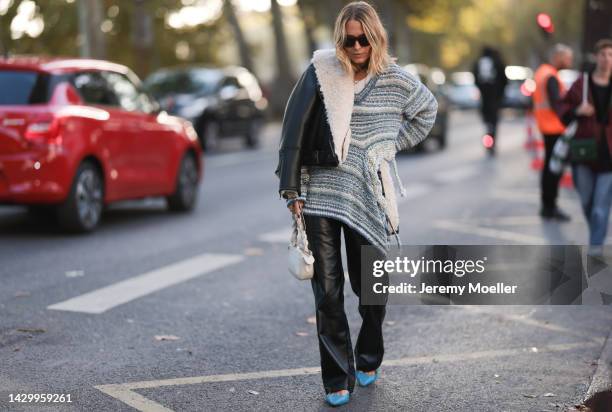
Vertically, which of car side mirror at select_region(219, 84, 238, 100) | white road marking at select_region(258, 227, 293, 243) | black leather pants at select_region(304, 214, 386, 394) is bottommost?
car side mirror at select_region(219, 84, 238, 100)

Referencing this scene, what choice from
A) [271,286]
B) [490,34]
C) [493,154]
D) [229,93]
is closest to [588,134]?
[271,286]

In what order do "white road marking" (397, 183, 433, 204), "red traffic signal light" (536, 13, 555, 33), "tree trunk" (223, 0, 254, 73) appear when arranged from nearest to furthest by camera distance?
"red traffic signal light" (536, 13, 555, 33), "white road marking" (397, 183, 433, 204), "tree trunk" (223, 0, 254, 73)

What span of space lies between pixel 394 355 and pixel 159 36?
36.5 metres

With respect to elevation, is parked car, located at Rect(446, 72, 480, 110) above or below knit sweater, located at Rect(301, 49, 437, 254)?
below

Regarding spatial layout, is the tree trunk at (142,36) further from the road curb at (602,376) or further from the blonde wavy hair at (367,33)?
the blonde wavy hair at (367,33)

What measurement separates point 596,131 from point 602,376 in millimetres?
3606

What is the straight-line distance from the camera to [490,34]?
99.3 m

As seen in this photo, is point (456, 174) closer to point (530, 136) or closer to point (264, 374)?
point (530, 136)

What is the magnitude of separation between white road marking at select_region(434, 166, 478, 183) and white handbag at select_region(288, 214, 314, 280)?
1221 centimetres

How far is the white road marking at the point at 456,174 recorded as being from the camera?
17.5 meters

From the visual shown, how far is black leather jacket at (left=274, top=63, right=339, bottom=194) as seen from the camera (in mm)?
5062

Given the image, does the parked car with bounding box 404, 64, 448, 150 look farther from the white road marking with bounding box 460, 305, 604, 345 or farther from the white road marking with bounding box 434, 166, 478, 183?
the white road marking with bounding box 460, 305, 604, 345

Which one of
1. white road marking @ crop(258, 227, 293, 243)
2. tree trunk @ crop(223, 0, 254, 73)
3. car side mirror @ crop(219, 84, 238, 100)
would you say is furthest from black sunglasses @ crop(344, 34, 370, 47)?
tree trunk @ crop(223, 0, 254, 73)

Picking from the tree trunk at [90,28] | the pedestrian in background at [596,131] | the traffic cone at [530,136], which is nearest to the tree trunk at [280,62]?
the traffic cone at [530,136]
